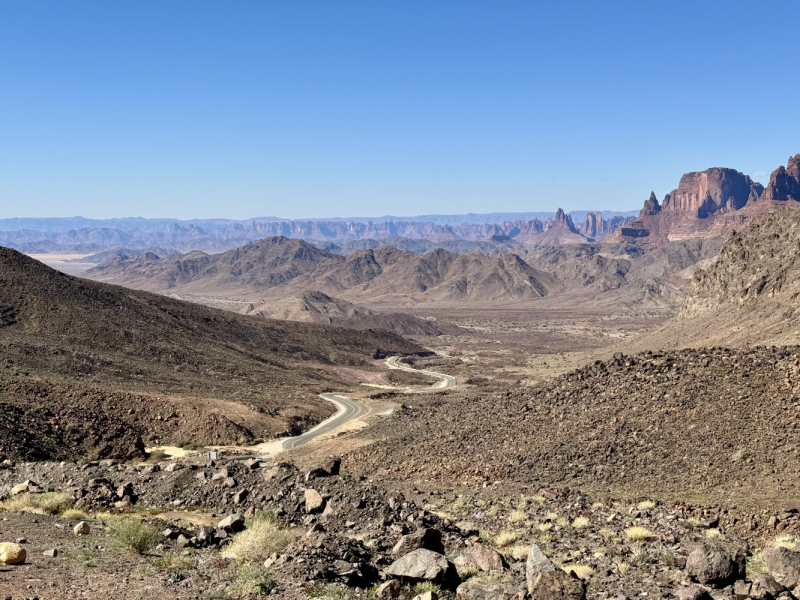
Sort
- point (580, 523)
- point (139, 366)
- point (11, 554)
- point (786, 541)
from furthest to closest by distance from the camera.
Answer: point (139, 366) < point (580, 523) < point (786, 541) < point (11, 554)

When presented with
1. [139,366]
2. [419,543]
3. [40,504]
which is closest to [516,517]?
[419,543]

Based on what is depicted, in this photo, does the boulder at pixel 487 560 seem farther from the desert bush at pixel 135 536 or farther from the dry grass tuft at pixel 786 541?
the dry grass tuft at pixel 786 541

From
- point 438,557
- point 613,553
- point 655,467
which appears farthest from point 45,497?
point 655,467

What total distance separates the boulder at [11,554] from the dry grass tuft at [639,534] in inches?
642

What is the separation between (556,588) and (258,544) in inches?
291

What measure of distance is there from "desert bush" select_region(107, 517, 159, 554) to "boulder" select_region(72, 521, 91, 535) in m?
0.71

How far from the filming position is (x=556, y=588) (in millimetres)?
13531

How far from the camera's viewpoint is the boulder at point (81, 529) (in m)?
19.3

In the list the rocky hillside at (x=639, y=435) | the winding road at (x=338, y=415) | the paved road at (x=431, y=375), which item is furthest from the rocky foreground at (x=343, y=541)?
the paved road at (x=431, y=375)

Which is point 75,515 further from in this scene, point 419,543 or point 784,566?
point 784,566

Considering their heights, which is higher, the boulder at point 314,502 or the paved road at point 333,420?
the boulder at point 314,502

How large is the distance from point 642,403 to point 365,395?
47.2m

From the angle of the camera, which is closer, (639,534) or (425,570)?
(425,570)

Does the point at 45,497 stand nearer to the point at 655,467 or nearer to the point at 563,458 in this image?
the point at 563,458
